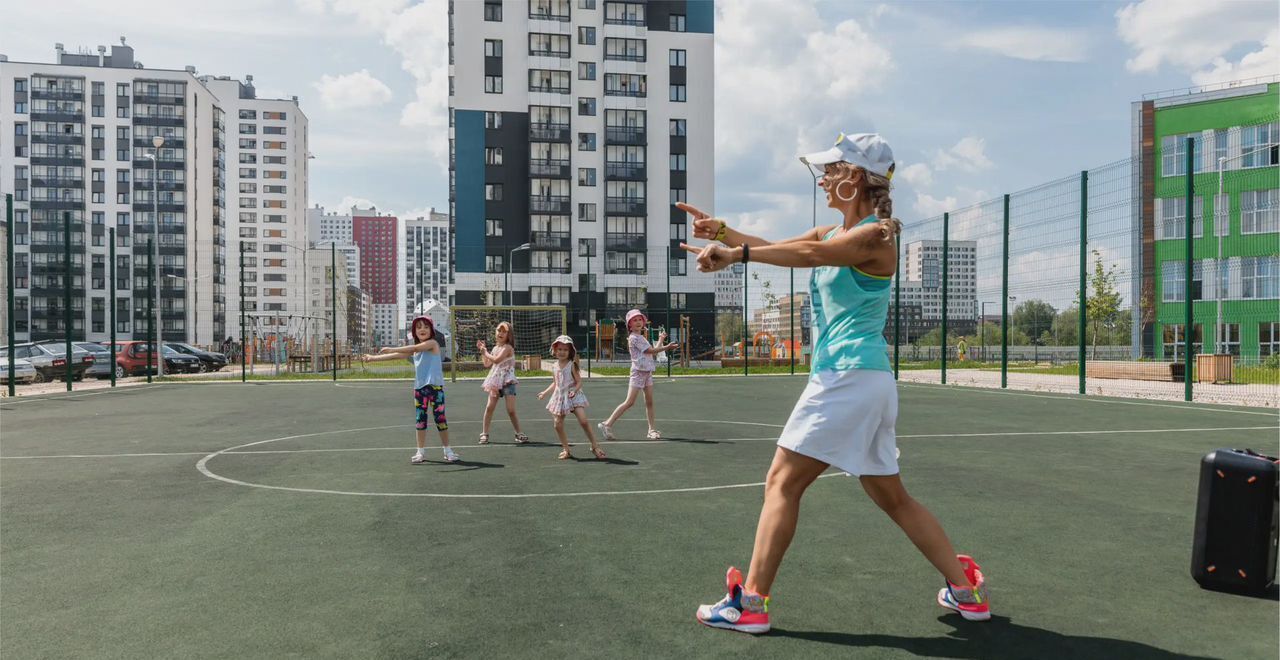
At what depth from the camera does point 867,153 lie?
3.58 metres

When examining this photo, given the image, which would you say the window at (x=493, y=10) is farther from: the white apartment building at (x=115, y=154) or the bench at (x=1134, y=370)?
the bench at (x=1134, y=370)

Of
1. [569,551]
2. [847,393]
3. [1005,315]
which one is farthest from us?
[1005,315]

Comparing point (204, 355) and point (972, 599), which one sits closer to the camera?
point (972, 599)

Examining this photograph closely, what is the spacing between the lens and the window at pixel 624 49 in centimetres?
6593

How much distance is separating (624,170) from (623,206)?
2.95m

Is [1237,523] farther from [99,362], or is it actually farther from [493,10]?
[493,10]

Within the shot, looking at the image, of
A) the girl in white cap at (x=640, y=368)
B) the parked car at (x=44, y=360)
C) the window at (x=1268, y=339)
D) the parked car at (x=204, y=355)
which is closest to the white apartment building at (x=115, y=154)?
the parked car at (x=204, y=355)

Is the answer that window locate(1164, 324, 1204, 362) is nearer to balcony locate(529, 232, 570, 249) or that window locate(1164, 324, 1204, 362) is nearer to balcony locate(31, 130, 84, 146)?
balcony locate(529, 232, 570, 249)

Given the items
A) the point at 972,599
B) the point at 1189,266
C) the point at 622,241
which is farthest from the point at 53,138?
the point at 972,599

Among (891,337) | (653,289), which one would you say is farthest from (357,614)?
(653,289)

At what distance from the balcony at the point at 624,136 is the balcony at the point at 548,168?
433 cm

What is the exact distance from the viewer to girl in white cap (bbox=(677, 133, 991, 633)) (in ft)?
11.2

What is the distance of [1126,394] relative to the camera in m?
17.6

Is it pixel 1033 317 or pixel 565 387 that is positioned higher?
pixel 1033 317
